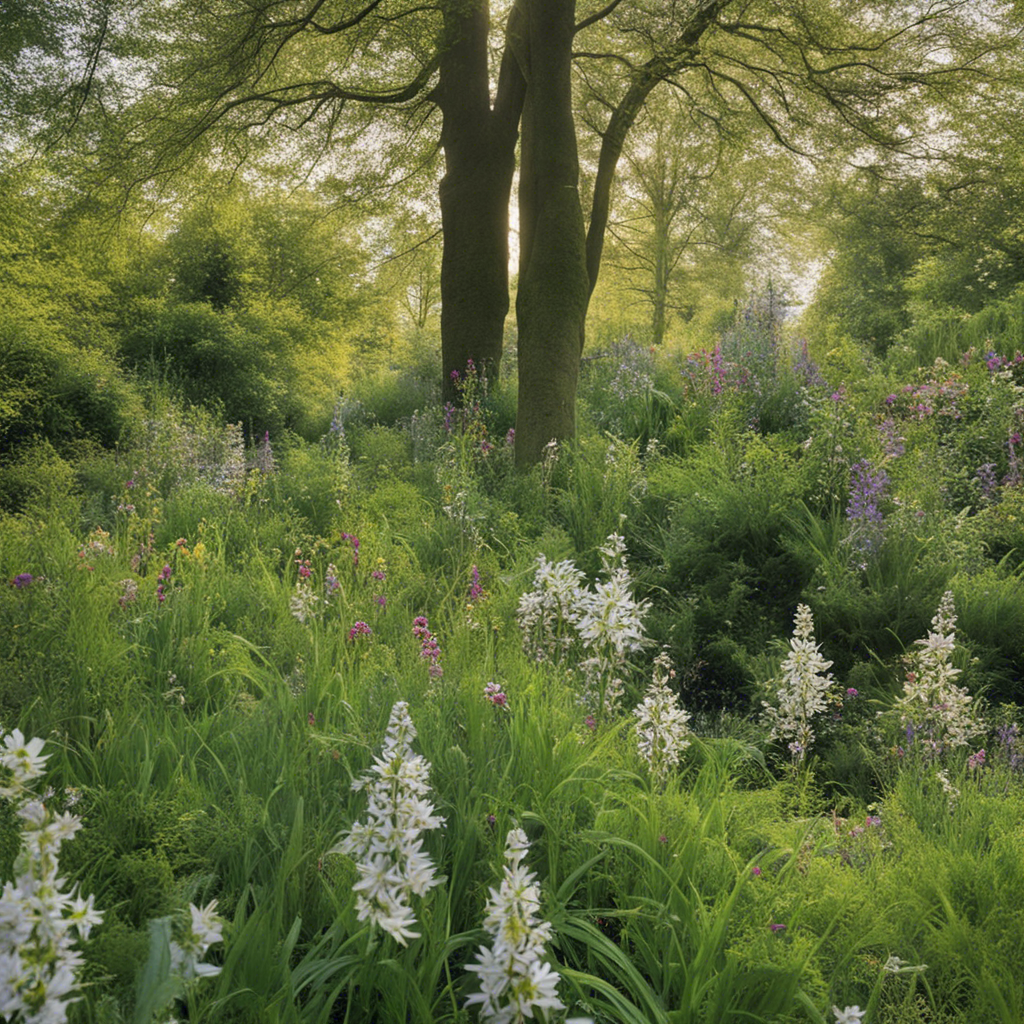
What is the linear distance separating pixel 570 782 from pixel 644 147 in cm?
2102

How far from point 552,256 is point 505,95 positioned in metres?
3.85

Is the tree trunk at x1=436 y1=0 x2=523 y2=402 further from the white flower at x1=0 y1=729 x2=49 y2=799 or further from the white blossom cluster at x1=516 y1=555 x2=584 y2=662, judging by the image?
the white flower at x1=0 y1=729 x2=49 y2=799

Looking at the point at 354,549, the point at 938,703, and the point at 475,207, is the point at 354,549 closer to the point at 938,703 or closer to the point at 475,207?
the point at 938,703

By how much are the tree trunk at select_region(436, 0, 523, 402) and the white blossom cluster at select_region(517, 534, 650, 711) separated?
21.4 ft

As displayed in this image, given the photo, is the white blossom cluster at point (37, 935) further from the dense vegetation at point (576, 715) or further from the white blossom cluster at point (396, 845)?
the white blossom cluster at point (396, 845)

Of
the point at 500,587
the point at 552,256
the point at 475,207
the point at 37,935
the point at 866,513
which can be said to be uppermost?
the point at 475,207

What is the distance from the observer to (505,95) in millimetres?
A: 9672

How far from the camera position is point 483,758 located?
2.29 m

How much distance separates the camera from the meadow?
157 cm

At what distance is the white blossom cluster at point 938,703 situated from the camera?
9.11ft

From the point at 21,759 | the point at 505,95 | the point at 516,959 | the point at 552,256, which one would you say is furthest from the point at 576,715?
the point at 505,95

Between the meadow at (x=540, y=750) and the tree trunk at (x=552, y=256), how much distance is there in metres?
1.14

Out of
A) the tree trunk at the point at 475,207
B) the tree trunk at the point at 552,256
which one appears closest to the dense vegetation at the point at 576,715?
the tree trunk at the point at 552,256

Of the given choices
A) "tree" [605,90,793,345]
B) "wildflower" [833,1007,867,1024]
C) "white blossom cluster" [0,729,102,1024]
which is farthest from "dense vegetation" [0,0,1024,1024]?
"tree" [605,90,793,345]
